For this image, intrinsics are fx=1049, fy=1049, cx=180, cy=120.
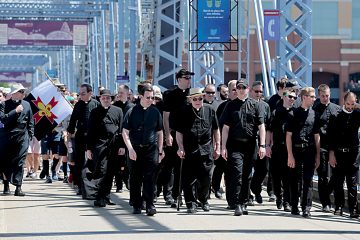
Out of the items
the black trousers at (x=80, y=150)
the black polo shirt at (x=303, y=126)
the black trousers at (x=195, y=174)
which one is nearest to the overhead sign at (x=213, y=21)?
the black trousers at (x=80, y=150)

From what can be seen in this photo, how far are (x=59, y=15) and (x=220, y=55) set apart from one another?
1143 inches

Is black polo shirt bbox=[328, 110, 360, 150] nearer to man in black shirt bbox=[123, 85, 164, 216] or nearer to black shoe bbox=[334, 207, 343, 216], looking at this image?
black shoe bbox=[334, 207, 343, 216]

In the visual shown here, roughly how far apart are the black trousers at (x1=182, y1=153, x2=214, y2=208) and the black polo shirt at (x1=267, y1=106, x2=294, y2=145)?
1.25 metres

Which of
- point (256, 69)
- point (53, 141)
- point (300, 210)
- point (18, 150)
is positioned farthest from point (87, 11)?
point (300, 210)

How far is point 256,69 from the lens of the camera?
78500 millimetres

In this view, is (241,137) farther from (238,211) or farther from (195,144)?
(238,211)

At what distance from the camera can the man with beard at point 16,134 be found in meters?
18.7

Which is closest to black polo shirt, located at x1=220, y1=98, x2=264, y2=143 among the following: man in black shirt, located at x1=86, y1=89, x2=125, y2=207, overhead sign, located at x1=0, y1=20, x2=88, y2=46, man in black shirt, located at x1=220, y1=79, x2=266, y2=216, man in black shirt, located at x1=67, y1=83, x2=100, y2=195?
man in black shirt, located at x1=220, y1=79, x2=266, y2=216

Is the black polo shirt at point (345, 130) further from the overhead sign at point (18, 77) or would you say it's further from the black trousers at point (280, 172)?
the overhead sign at point (18, 77)

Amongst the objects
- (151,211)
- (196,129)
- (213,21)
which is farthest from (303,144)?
(213,21)

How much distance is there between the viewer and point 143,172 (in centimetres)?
1507

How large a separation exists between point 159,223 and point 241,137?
6.85 ft

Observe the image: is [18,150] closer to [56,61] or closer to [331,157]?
[331,157]

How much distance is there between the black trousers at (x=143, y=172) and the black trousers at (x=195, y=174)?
0.51 meters
